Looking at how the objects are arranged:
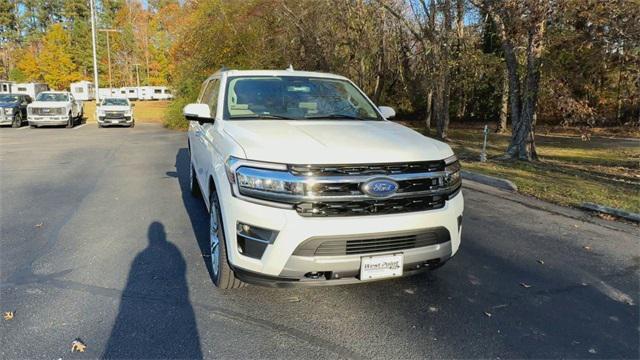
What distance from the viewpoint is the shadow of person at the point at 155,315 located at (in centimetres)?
302

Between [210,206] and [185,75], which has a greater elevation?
[185,75]

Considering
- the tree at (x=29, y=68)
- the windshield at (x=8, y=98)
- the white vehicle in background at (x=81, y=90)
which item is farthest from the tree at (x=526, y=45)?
the tree at (x=29, y=68)

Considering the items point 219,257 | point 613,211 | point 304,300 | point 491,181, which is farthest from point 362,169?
point 491,181

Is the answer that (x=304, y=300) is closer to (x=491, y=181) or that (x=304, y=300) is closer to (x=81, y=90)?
(x=491, y=181)

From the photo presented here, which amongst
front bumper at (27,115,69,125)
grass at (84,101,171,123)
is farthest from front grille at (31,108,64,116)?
grass at (84,101,171,123)

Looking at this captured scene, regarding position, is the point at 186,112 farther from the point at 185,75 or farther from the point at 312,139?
the point at 185,75

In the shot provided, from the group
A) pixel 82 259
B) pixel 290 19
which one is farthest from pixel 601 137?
pixel 82 259

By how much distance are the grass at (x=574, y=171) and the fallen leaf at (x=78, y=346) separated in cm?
710

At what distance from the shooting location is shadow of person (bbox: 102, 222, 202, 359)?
3.02m

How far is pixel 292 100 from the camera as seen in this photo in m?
4.77

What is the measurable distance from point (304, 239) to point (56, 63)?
6816 cm

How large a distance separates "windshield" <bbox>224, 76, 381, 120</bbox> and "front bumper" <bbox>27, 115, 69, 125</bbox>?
20.6 m

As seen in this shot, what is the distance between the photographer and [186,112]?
4.68m

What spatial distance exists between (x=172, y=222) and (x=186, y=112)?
1859mm
